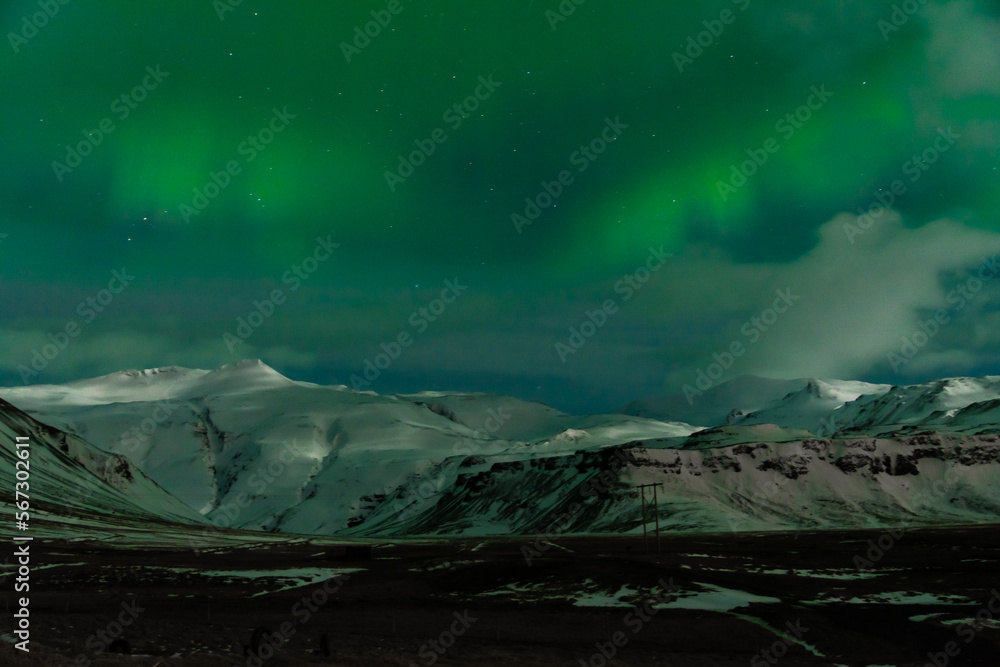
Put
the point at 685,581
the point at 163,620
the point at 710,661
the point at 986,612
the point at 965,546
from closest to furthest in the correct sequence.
Result: the point at 710,661 < the point at 163,620 < the point at 986,612 < the point at 685,581 < the point at 965,546

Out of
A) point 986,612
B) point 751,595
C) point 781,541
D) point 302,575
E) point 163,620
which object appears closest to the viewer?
point 163,620

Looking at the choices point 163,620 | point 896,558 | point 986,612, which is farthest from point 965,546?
point 163,620

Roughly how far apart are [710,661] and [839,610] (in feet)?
63.2

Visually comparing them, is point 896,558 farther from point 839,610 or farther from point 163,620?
point 163,620

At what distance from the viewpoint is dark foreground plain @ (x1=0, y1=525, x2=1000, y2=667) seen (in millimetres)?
42969

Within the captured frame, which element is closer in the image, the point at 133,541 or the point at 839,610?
the point at 839,610

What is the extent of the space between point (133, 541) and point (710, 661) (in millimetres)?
128922

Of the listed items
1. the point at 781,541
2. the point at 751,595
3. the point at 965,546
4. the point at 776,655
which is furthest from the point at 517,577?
the point at 781,541

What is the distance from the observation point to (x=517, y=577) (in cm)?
7338

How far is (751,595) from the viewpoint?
63.1 m

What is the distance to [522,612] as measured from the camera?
191ft

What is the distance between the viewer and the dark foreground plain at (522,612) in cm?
4297

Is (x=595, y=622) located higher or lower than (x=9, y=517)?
lower

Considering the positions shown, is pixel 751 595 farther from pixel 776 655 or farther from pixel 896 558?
pixel 896 558
